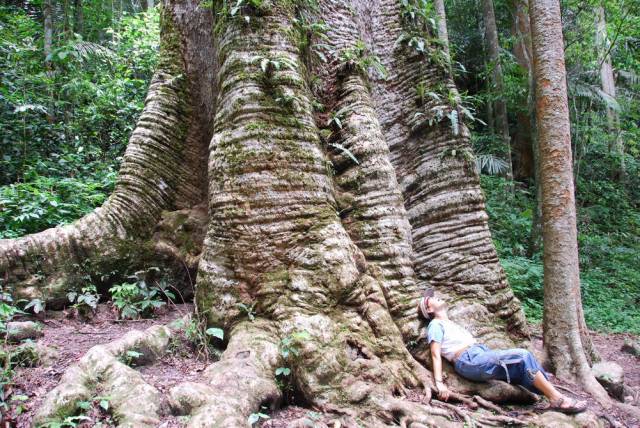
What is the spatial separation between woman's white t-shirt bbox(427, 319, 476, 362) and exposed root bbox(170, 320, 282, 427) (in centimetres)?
133

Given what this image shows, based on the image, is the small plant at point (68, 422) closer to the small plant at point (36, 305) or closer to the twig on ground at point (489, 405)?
the small plant at point (36, 305)

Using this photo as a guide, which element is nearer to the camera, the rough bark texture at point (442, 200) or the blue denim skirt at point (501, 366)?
the blue denim skirt at point (501, 366)

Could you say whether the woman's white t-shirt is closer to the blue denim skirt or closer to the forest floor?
the blue denim skirt

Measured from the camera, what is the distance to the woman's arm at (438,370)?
10.3 ft

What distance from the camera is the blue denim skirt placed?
3271 mm

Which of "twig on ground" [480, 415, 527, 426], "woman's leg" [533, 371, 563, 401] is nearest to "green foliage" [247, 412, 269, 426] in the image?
"twig on ground" [480, 415, 527, 426]

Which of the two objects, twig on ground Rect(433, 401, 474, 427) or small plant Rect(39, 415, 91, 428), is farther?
twig on ground Rect(433, 401, 474, 427)

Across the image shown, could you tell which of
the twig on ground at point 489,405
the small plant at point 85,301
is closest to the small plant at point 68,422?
the small plant at point 85,301

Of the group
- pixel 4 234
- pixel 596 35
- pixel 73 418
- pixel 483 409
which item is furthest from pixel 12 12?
pixel 596 35

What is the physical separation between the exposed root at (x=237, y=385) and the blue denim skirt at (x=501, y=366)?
1582 millimetres

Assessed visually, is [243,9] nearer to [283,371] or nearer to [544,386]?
[283,371]

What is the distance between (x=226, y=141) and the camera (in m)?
3.49

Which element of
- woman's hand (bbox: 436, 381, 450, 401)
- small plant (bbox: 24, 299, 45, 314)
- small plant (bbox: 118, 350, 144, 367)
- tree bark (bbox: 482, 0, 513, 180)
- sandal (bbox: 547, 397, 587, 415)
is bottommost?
sandal (bbox: 547, 397, 587, 415)

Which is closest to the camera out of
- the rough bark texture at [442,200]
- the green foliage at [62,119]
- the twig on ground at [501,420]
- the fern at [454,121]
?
the twig on ground at [501,420]
